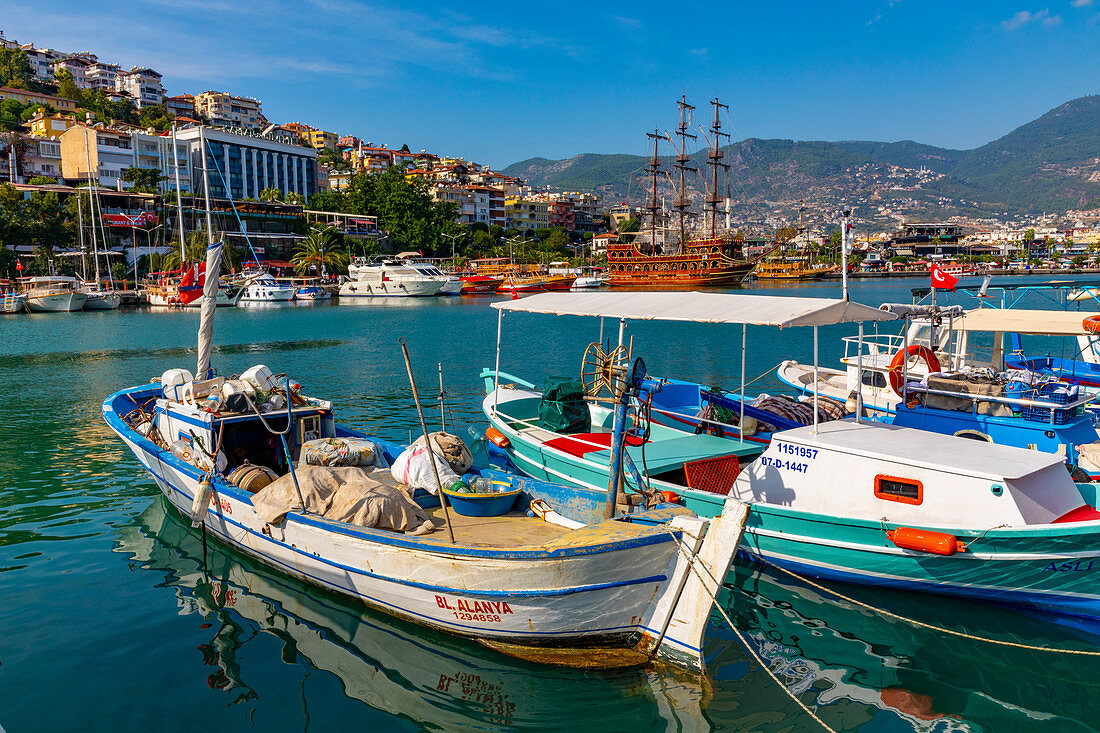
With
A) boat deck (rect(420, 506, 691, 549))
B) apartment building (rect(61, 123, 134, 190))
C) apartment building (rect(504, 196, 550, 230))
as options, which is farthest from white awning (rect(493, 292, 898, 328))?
apartment building (rect(504, 196, 550, 230))

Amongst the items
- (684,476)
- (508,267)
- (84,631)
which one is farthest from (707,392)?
(508,267)

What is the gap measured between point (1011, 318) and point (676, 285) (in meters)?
75.0

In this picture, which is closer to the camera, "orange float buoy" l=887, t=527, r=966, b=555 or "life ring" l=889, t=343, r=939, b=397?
"orange float buoy" l=887, t=527, r=966, b=555

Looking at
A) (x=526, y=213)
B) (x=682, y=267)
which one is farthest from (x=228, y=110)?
(x=682, y=267)

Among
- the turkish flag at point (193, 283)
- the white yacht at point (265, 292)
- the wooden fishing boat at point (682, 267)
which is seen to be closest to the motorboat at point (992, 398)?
the turkish flag at point (193, 283)

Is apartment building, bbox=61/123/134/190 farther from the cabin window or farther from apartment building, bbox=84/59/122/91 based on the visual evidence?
the cabin window

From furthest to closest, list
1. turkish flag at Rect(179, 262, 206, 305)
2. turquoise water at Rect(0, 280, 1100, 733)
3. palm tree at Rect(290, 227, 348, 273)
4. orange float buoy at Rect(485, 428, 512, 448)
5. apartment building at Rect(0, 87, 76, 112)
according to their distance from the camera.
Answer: apartment building at Rect(0, 87, 76, 112) < palm tree at Rect(290, 227, 348, 273) < orange float buoy at Rect(485, 428, 512, 448) < turkish flag at Rect(179, 262, 206, 305) < turquoise water at Rect(0, 280, 1100, 733)

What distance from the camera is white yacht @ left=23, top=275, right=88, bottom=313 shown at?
202ft

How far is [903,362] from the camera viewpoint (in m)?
14.5

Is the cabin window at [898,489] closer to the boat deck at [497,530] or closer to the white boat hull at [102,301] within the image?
the boat deck at [497,530]

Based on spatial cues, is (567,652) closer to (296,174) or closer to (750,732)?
(750,732)

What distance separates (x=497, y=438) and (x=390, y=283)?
7421cm

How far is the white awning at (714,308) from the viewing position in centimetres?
968

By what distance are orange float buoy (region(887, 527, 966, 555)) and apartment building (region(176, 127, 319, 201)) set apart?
97.8m
